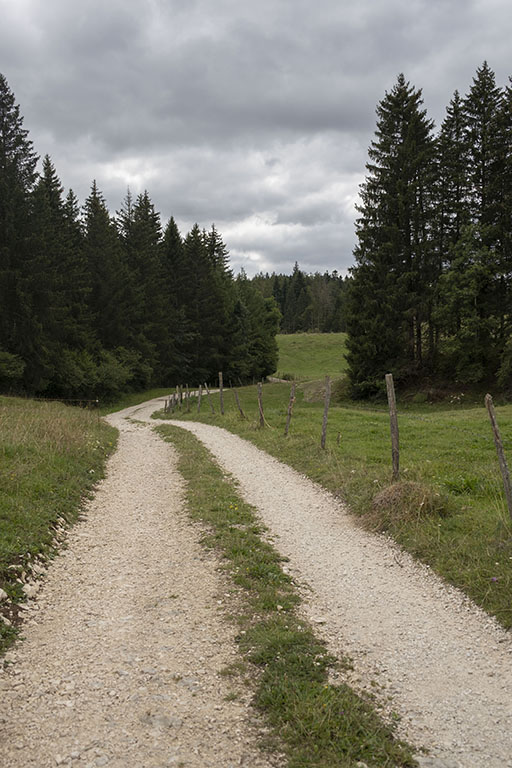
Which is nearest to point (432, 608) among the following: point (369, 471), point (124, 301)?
point (369, 471)

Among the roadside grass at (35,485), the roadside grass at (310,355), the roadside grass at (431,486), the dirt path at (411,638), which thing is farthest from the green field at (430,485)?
the roadside grass at (310,355)

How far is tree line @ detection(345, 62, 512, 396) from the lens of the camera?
31.3 meters

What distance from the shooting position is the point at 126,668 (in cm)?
434

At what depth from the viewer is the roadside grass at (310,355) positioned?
7794 centimetres

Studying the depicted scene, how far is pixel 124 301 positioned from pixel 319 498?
136ft

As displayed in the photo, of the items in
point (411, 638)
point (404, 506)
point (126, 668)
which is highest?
point (404, 506)

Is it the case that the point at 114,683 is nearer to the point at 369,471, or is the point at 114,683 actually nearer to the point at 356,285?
the point at 369,471

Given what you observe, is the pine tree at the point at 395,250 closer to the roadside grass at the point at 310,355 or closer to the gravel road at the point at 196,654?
the gravel road at the point at 196,654

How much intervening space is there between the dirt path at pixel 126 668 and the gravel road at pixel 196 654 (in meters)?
0.01

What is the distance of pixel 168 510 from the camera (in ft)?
31.6

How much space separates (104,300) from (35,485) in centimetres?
3859

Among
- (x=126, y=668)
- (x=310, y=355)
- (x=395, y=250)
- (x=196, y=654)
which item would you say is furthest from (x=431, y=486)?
(x=310, y=355)

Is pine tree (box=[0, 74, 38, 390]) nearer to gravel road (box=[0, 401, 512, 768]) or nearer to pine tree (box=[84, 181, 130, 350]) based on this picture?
pine tree (box=[84, 181, 130, 350])

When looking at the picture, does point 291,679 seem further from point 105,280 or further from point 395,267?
point 105,280
